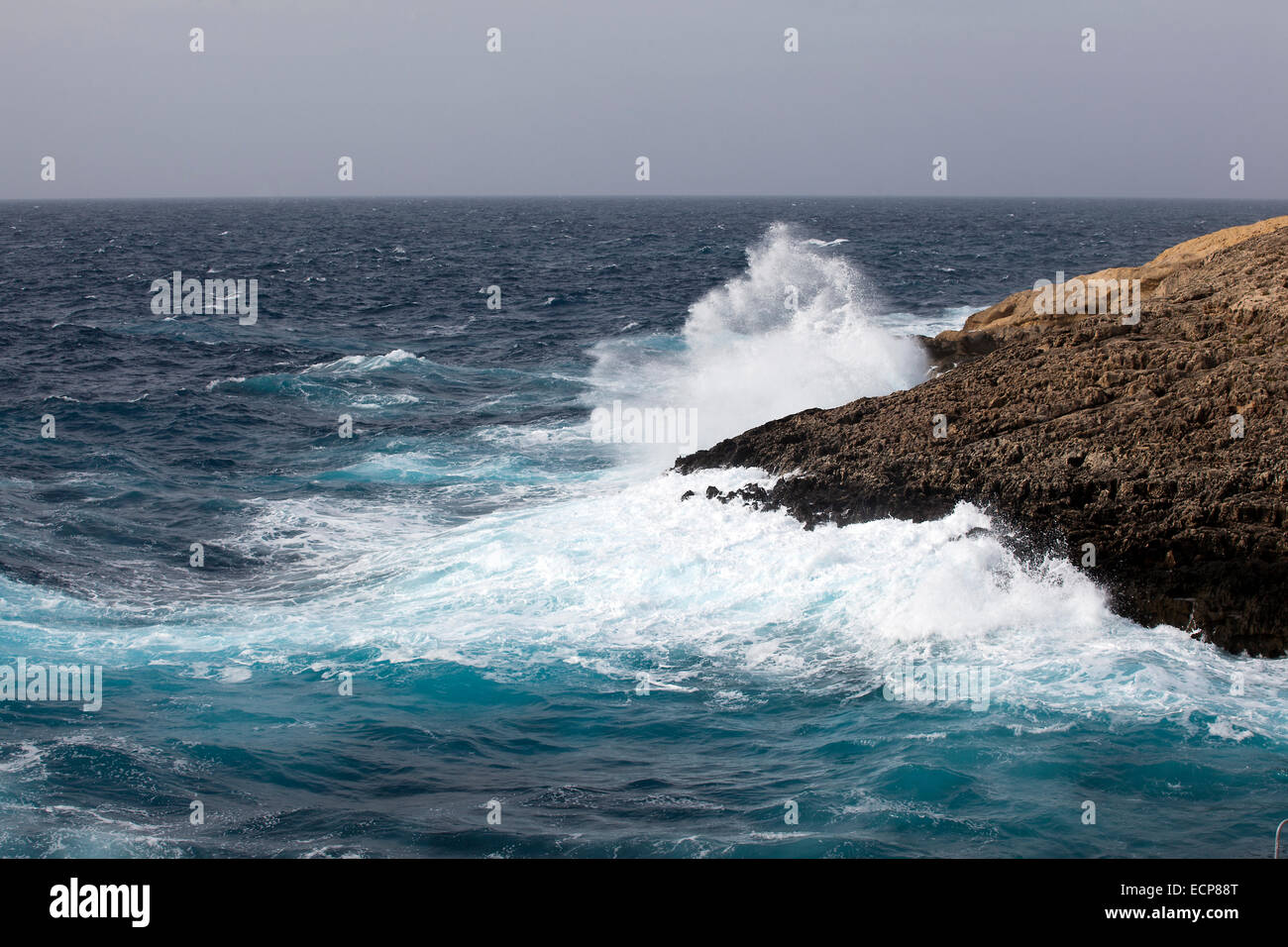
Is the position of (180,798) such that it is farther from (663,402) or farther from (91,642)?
(663,402)

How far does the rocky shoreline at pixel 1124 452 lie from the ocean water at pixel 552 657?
0.53m

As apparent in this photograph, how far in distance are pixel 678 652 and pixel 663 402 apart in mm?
15136

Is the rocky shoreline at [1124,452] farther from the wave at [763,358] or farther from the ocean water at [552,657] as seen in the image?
the wave at [763,358]

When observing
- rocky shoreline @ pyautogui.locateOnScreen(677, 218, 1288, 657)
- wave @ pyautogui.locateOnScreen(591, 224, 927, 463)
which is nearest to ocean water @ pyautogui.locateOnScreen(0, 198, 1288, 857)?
wave @ pyautogui.locateOnScreen(591, 224, 927, 463)

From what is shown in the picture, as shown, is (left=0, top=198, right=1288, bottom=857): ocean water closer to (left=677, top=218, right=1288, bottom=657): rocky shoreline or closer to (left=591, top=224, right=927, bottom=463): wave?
(left=591, top=224, right=927, bottom=463): wave

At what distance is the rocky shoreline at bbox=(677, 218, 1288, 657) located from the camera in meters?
13.9

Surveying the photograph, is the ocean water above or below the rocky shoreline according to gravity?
below

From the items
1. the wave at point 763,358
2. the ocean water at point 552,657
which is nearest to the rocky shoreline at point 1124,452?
the ocean water at point 552,657

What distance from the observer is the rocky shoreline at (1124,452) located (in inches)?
546

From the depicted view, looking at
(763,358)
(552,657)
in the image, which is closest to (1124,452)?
(552,657)

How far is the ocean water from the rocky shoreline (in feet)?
1.74

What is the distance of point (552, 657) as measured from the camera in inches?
564
